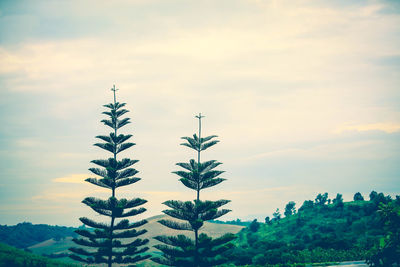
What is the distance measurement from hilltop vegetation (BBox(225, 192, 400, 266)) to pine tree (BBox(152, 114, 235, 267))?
1.76 m

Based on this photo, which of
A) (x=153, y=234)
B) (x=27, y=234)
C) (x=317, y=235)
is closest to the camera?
(x=317, y=235)

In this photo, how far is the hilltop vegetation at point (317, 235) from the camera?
26.4m

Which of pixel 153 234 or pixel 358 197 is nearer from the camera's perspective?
pixel 358 197

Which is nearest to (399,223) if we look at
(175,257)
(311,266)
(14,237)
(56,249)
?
(311,266)

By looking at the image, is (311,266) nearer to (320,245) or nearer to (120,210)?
(320,245)

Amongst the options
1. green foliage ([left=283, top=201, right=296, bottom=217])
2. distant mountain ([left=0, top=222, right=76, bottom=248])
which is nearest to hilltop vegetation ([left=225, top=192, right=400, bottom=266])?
green foliage ([left=283, top=201, right=296, bottom=217])

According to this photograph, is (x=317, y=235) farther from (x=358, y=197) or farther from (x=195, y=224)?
(x=358, y=197)

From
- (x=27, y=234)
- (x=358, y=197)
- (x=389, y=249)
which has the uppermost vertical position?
(x=358, y=197)

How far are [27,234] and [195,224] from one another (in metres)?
63.9

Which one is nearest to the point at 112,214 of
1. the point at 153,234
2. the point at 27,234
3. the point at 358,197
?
the point at 153,234

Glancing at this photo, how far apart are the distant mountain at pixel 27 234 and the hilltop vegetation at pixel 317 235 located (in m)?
43.1

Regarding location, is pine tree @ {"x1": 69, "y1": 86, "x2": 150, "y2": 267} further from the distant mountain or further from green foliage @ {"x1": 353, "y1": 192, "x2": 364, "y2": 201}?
the distant mountain

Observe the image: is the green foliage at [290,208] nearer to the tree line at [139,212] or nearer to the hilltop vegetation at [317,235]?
the hilltop vegetation at [317,235]

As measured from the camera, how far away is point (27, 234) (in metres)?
79.2
